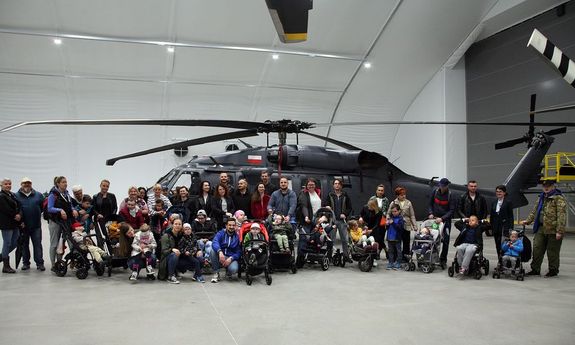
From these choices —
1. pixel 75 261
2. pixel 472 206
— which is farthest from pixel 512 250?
pixel 75 261

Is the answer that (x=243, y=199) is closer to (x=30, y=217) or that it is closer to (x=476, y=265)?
(x=30, y=217)

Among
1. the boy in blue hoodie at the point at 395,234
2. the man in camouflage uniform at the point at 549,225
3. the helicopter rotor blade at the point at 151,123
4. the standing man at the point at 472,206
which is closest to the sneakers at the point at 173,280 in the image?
the helicopter rotor blade at the point at 151,123

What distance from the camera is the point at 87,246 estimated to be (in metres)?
6.59

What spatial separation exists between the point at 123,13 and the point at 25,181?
9.76 metres

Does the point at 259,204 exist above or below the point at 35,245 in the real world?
above

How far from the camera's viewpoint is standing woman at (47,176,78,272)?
263 inches

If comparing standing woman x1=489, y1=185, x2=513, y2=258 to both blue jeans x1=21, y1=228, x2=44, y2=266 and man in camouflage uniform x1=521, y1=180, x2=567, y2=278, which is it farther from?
blue jeans x1=21, y1=228, x2=44, y2=266

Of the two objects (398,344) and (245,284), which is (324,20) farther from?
(398,344)

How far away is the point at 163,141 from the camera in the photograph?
19031 mm

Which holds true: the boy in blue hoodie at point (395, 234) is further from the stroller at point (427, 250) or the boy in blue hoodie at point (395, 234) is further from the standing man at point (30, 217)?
the standing man at point (30, 217)

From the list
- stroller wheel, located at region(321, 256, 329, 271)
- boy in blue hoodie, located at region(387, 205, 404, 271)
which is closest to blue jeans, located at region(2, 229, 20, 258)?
stroller wheel, located at region(321, 256, 329, 271)

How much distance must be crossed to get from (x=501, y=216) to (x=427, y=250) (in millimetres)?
1331

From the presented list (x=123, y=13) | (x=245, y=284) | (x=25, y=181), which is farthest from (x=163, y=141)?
(x=245, y=284)

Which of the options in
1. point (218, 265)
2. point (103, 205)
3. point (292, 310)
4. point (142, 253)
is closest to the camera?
point (292, 310)
